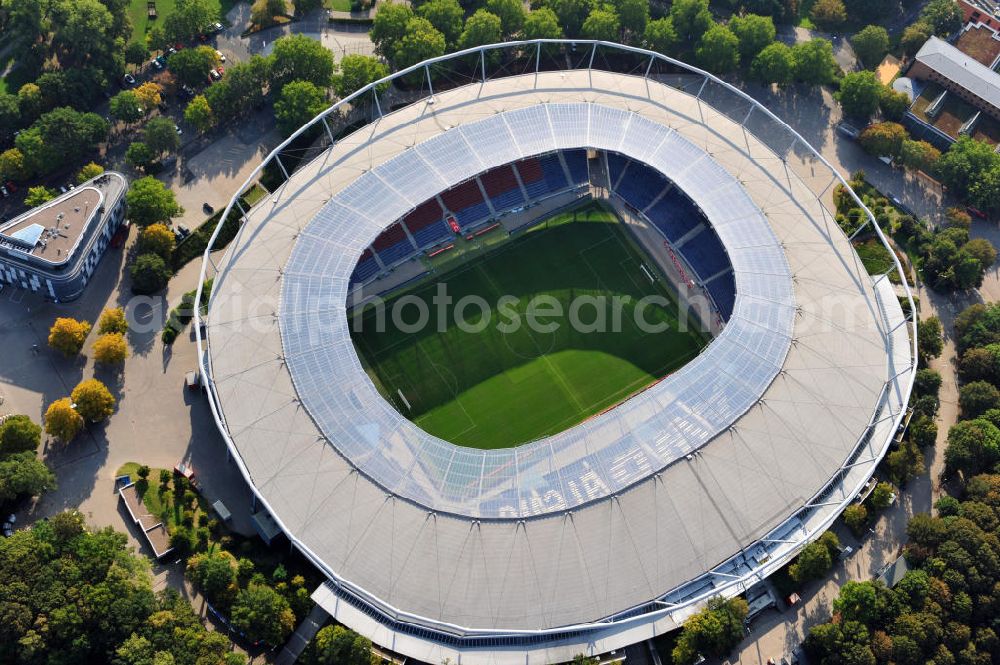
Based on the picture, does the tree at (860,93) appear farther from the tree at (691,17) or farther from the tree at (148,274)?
the tree at (148,274)

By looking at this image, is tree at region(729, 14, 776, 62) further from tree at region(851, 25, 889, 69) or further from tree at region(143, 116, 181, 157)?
tree at region(143, 116, 181, 157)

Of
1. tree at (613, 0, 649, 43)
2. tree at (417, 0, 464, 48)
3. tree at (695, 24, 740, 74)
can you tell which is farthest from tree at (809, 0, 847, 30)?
tree at (417, 0, 464, 48)

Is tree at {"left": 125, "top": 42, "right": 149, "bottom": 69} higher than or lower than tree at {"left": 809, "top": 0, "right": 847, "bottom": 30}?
lower

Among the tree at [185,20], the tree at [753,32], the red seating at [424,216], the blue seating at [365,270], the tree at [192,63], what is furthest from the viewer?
the tree at [753,32]

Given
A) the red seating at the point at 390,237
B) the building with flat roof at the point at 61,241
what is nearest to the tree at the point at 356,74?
the red seating at the point at 390,237

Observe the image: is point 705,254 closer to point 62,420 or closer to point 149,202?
point 149,202

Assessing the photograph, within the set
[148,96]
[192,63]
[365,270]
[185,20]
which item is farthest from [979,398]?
[185,20]

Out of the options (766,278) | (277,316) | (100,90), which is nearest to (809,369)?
(766,278)
